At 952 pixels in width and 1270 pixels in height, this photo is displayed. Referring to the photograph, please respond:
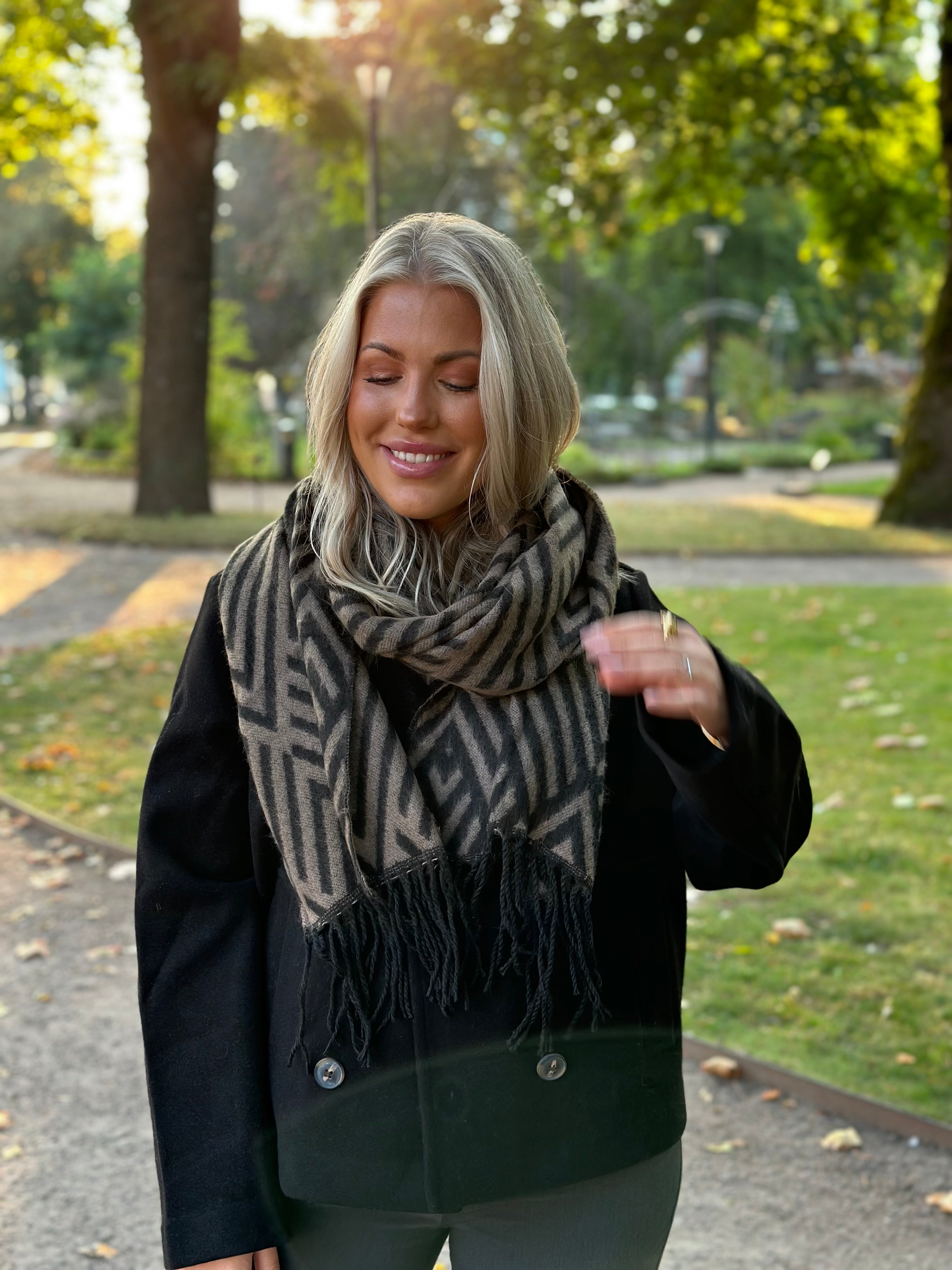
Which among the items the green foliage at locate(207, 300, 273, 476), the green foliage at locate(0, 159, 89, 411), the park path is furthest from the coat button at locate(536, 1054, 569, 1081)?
the green foliage at locate(0, 159, 89, 411)

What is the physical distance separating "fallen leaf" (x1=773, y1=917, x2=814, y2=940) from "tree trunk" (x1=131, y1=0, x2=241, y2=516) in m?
13.3

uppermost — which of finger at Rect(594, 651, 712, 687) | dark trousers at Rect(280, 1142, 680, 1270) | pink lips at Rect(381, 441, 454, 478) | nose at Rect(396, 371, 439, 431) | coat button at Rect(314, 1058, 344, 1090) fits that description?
nose at Rect(396, 371, 439, 431)

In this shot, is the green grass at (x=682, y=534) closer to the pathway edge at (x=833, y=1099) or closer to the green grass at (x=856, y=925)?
the green grass at (x=856, y=925)

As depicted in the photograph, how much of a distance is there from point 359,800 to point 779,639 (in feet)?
27.8

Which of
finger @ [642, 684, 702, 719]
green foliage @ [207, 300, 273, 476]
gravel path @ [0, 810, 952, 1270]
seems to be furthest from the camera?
green foliage @ [207, 300, 273, 476]

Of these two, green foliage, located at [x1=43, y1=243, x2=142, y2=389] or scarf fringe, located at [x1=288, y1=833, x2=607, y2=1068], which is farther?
green foliage, located at [x1=43, y1=243, x2=142, y2=389]

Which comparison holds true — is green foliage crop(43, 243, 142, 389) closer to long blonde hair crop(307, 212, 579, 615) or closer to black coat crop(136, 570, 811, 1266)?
long blonde hair crop(307, 212, 579, 615)

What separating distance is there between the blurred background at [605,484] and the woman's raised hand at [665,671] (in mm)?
2205

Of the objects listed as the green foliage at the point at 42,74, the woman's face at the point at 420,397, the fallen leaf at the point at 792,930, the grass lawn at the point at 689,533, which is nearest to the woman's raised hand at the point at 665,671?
the woman's face at the point at 420,397

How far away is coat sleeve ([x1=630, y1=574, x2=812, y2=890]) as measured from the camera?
157 centimetres

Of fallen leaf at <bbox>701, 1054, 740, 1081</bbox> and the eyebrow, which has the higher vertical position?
the eyebrow

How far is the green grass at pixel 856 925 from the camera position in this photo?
4.18 m

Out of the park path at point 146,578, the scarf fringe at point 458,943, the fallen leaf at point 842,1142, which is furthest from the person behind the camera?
the park path at point 146,578

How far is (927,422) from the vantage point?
55.5 feet
